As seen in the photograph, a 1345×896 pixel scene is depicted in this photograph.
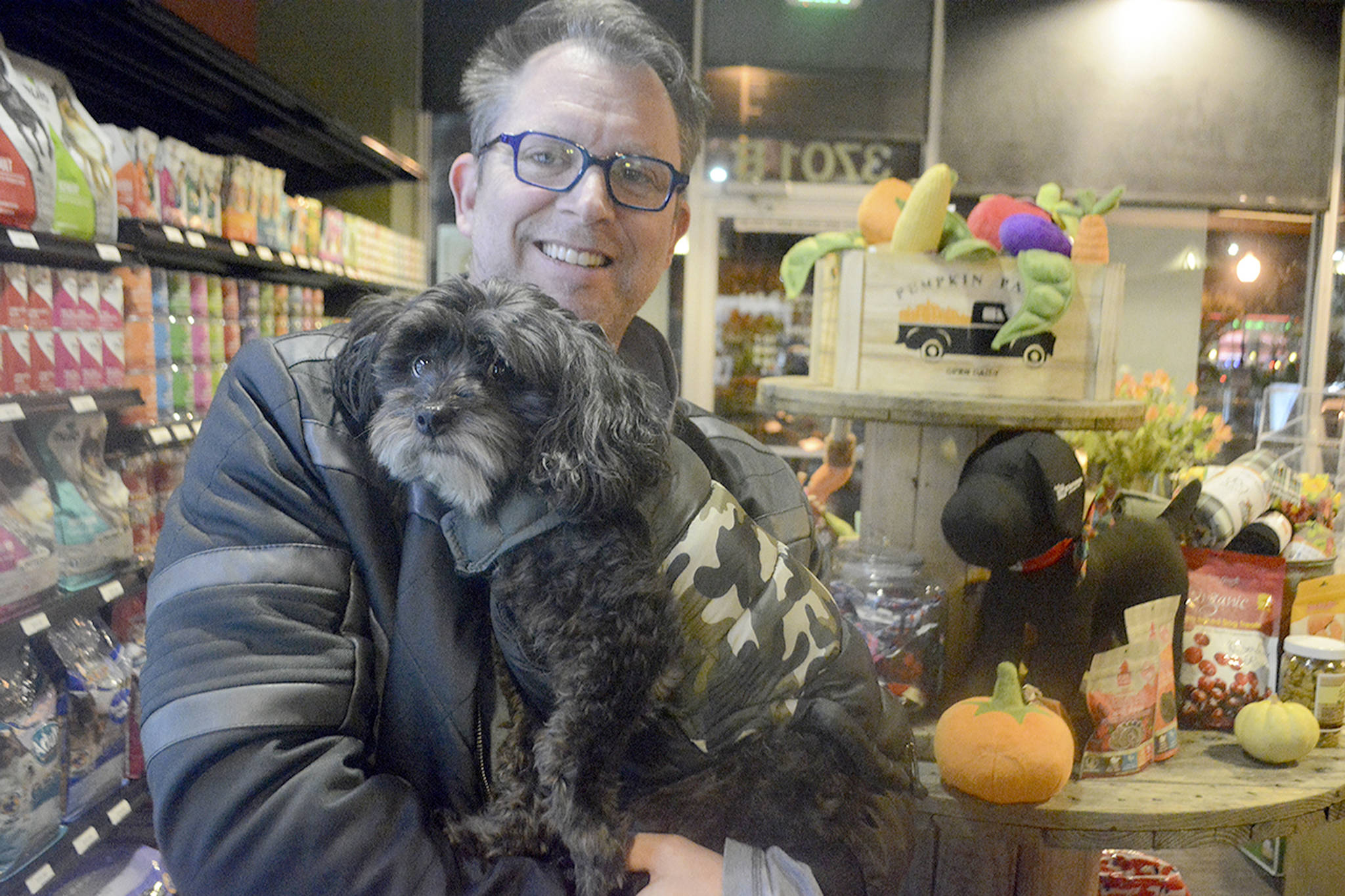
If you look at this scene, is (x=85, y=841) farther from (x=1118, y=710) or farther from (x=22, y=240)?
(x=1118, y=710)

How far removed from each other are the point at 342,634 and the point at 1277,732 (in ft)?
5.54

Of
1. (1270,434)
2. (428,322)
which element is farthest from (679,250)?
(428,322)

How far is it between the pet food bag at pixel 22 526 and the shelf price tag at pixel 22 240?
44cm

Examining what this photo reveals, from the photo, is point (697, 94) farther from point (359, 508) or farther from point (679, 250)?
point (679, 250)

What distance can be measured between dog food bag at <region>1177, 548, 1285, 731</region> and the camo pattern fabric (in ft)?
3.99

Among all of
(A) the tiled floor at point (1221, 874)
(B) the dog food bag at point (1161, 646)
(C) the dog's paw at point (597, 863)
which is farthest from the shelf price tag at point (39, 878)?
(A) the tiled floor at point (1221, 874)

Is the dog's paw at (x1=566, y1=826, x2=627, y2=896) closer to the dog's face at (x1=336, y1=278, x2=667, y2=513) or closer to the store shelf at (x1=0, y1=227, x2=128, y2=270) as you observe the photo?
the dog's face at (x1=336, y1=278, x2=667, y2=513)

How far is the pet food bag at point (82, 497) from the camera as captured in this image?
90.3 inches

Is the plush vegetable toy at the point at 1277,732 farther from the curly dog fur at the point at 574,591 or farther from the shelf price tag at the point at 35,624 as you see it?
the shelf price tag at the point at 35,624

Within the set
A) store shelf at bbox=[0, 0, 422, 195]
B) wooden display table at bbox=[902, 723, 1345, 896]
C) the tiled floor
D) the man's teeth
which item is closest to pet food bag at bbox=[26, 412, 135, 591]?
store shelf at bbox=[0, 0, 422, 195]

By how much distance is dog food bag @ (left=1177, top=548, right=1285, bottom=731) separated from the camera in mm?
1798

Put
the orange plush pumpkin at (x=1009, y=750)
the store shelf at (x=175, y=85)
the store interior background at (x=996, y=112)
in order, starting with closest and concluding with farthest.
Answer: the orange plush pumpkin at (x=1009, y=750) → the store shelf at (x=175, y=85) → the store interior background at (x=996, y=112)

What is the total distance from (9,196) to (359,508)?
1.77m

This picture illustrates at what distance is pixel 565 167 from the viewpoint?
45.7 inches
